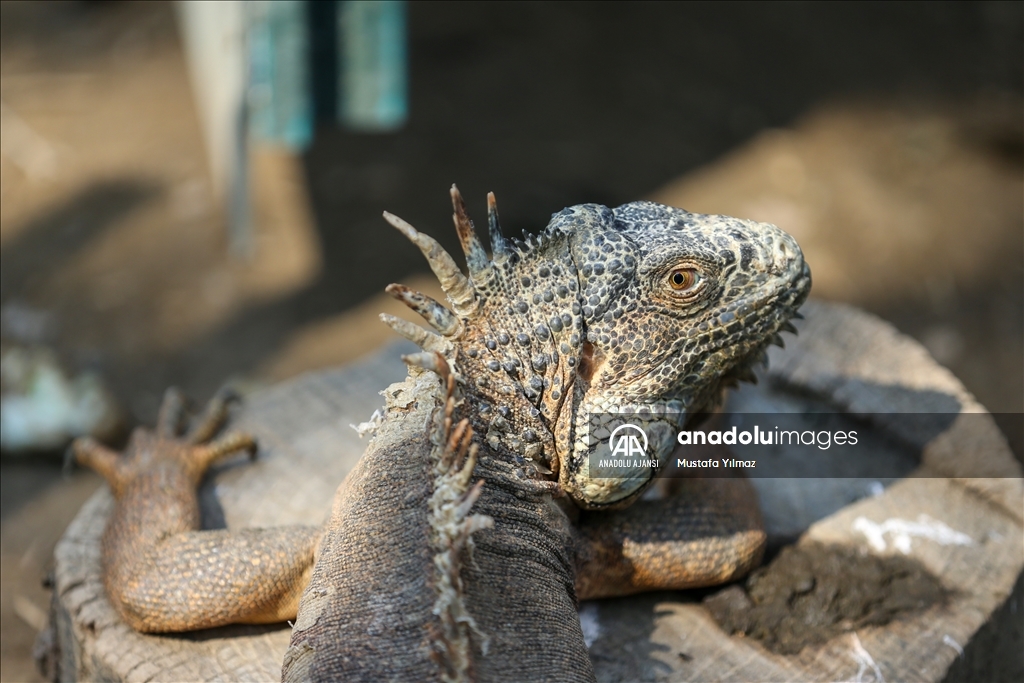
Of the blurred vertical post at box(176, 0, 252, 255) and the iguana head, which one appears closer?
the iguana head

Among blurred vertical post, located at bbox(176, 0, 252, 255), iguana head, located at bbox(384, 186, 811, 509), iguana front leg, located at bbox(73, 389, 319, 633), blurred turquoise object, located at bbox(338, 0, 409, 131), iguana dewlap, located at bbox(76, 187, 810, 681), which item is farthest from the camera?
blurred vertical post, located at bbox(176, 0, 252, 255)

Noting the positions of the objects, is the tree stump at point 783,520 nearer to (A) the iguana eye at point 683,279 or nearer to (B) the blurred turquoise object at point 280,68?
(A) the iguana eye at point 683,279

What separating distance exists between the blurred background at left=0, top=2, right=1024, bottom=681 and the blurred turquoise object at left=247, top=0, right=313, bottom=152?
2 centimetres

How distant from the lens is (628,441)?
357cm

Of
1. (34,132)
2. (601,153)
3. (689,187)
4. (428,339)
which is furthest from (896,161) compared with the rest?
(34,132)

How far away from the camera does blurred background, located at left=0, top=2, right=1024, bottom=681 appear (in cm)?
725

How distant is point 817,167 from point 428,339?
24.3ft

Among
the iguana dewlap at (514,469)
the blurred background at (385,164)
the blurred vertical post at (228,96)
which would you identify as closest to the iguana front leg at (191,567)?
the iguana dewlap at (514,469)

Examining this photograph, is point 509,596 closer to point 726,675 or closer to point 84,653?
point 726,675

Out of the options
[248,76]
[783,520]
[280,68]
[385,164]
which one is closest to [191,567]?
[783,520]

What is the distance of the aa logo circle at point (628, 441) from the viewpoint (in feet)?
11.7

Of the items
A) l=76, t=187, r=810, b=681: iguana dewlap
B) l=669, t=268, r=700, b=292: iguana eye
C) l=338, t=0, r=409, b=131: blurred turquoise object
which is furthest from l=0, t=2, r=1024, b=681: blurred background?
l=669, t=268, r=700, b=292: iguana eye

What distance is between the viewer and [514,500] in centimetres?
345

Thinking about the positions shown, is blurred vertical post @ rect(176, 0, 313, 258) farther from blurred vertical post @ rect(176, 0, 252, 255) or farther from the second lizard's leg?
the second lizard's leg
